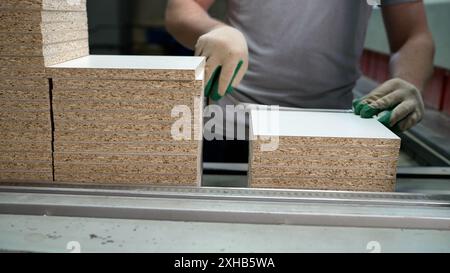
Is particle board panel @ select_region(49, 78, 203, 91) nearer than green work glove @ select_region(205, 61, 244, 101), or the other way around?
particle board panel @ select_region(49, 78, 203, 91)

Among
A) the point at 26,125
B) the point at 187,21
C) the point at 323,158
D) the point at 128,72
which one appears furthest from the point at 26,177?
the point at 187,21

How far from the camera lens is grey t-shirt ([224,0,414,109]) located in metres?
1.73

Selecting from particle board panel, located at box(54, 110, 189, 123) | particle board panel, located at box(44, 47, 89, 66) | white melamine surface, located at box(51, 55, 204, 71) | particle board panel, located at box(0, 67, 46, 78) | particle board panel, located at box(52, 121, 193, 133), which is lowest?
particle board panel, located at box(52, 121, 193, 133)

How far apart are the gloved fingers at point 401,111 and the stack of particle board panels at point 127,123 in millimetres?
617

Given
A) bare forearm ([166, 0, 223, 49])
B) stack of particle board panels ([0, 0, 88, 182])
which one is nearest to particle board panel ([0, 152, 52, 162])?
stack of particle board panels ([0, 0, 88, 182])

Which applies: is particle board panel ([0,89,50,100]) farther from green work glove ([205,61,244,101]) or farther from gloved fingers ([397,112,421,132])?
gloved fingers ([397,112,421,132])

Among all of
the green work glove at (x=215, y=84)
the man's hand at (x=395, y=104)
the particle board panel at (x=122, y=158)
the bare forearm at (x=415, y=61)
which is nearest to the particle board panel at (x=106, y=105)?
the particle board panel at (x=122, y=158)

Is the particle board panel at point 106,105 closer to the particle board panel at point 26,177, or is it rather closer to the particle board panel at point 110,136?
the particle board panel at point 110,136

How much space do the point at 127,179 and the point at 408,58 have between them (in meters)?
1.19

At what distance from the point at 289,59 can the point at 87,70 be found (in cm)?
99

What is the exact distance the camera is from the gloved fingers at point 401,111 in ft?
4.30

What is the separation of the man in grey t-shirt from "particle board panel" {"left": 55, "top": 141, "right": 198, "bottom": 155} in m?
0.68
